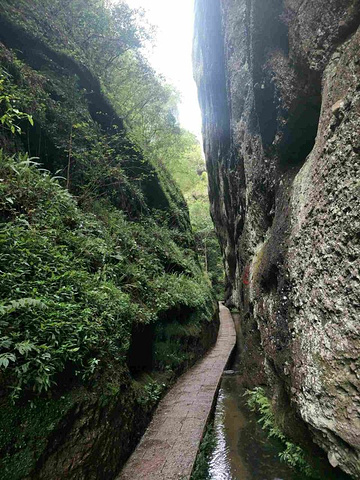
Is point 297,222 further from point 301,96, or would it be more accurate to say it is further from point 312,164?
point 301,96

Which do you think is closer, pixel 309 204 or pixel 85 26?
pixel 309 204

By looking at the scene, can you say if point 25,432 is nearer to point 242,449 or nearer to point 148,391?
Result: point 148,391

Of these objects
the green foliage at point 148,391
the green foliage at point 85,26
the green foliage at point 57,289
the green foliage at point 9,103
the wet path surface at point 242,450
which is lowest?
the wet path surface at point 242,450

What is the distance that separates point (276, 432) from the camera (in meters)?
4.93

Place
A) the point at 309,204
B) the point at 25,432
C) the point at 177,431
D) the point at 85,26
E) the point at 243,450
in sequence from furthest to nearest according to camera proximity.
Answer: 1. the point at 85,26
2. the point at 243,450
3. the point at 177,431
4. the point at 309,204
5. the point at 25,432

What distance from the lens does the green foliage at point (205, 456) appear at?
13.7 ft

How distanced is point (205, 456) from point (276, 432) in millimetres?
1279

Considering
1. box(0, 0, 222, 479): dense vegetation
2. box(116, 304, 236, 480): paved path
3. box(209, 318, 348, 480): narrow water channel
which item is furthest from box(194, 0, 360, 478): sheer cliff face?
box(0, 0, 222, 479): dense vegetation

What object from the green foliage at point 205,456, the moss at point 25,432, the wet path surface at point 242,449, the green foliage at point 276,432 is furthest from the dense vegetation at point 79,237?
the green foliage at point 276,432

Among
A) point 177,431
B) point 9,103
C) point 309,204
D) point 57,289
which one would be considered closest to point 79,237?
point 57,289

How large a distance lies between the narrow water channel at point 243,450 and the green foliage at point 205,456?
8 centimetres

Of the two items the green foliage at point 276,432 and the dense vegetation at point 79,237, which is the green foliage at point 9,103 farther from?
the green foliage at point 276,432

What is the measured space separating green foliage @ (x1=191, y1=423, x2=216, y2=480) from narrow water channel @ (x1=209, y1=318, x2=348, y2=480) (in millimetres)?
75

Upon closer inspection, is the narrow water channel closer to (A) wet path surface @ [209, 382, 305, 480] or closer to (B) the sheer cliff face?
(A) wet path surface @ [209, 382, 305, 480]
